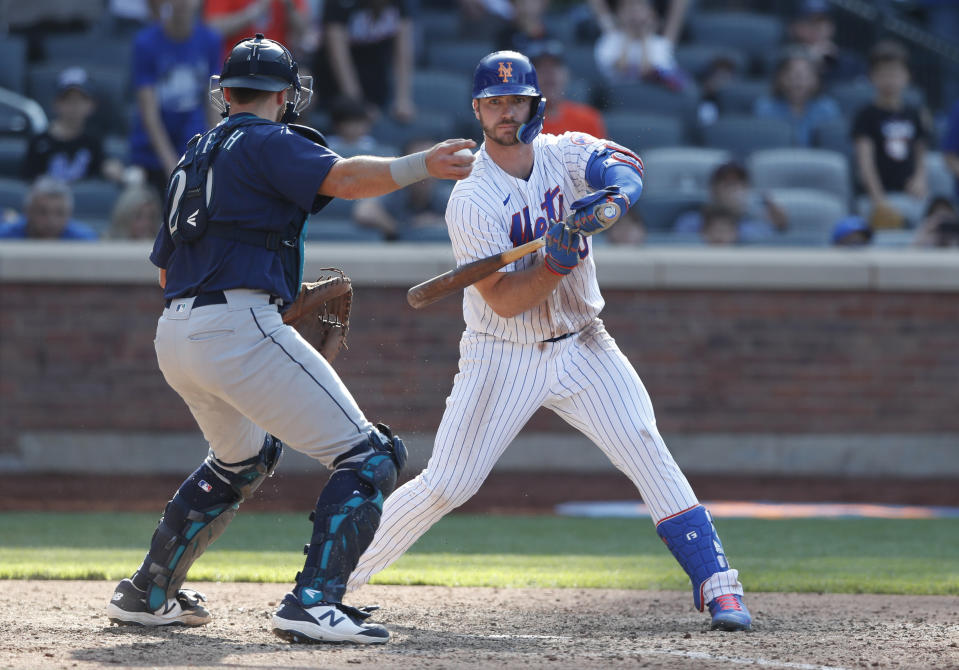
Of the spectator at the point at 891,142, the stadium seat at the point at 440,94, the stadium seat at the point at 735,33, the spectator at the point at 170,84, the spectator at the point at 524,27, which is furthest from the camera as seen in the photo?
the stadium seat at the point at 735,33

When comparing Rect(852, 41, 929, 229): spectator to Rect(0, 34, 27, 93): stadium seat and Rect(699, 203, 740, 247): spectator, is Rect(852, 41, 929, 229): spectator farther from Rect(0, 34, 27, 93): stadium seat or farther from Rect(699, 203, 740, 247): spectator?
Rect(0, 34, 27, 93): stadium seat


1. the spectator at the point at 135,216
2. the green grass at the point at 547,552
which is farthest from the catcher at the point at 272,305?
the spectator at the point at 135,216

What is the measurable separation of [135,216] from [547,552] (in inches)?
172

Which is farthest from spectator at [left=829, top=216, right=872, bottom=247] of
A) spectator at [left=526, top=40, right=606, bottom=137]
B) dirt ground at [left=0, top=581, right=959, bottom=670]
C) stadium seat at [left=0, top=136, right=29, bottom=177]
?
stadium seat at [left=0, top=136, right=29, bottom=177]

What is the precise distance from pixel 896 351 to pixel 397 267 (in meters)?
3.65

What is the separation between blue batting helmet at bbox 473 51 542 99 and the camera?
475 cm

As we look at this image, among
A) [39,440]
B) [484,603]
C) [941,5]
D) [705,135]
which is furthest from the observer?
[941,5]

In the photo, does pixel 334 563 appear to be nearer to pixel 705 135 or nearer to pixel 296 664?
pixel 296 664

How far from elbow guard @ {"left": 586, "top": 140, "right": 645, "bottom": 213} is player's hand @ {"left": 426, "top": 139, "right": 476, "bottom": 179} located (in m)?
0.78

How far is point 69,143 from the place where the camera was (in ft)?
35.0

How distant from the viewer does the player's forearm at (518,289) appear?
4.58 meters

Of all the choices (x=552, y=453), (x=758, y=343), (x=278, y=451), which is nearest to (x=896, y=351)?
(x=758, y=343)

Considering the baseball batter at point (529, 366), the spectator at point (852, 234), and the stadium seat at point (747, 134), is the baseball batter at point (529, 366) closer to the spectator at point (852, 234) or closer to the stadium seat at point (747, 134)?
the spectator at point (852, 234)

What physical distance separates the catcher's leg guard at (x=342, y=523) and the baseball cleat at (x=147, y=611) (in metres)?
0.63
